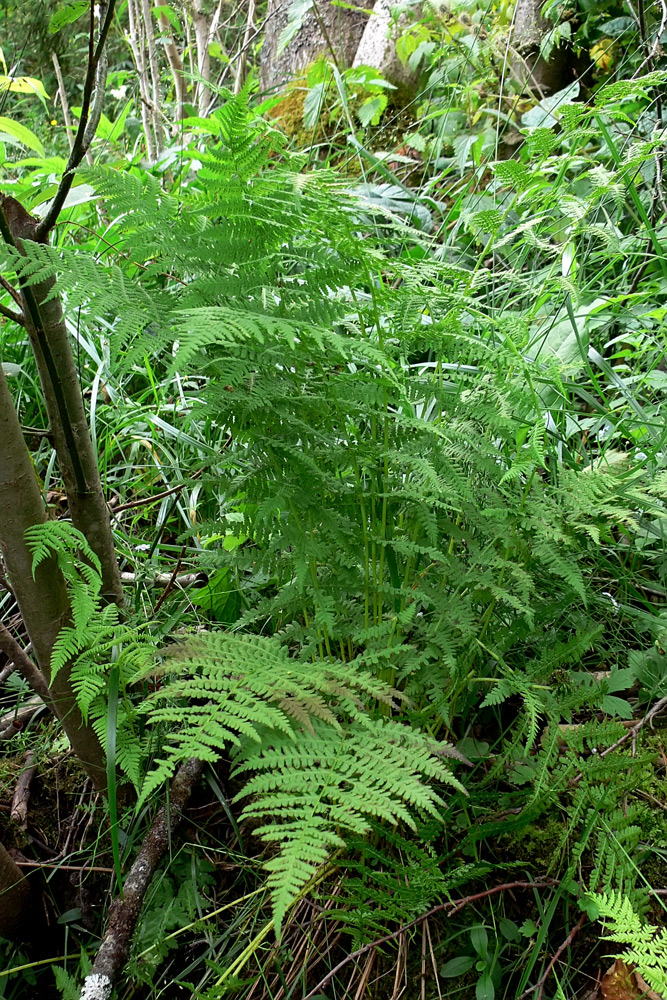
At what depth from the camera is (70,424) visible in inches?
52.2

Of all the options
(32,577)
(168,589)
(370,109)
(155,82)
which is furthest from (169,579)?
(155,82)

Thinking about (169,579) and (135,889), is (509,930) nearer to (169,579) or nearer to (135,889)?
(135,889)

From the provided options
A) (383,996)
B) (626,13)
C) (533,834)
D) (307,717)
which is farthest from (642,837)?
(626,13)

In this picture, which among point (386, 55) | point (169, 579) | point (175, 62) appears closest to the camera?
point (169, 579)

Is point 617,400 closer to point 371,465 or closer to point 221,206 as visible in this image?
point 371,465

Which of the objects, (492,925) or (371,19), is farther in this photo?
(371,19)

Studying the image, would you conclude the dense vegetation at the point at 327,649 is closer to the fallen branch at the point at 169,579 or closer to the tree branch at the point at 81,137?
the tree branch at the point at 81,137

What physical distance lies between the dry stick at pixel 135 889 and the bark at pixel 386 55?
3.21 metres

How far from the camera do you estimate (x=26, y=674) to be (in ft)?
4.49

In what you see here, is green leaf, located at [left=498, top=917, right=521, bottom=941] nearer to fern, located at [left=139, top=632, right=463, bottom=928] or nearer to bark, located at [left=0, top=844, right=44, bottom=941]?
fern, located at [left=139, top=632, right=463, bottom=928]

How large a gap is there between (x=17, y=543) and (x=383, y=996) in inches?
36.8

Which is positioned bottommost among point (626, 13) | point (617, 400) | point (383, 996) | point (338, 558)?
point (383, 996)

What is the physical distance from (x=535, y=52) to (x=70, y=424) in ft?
8.90

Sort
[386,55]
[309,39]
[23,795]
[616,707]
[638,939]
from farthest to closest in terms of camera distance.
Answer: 1. [309,39]
2. [386,55]
3. [23,795]
4. [616,707]
5. [638,939]
